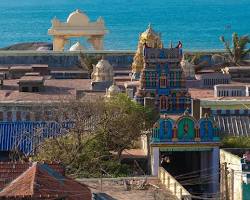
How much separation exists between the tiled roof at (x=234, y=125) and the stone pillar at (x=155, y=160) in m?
3.76

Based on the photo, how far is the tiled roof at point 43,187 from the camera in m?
21.2

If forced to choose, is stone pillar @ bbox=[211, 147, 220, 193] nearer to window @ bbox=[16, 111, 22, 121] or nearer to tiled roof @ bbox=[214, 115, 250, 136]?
tiled roof @ bbox=[214, 115, 250, 136]

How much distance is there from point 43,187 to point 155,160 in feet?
37.5

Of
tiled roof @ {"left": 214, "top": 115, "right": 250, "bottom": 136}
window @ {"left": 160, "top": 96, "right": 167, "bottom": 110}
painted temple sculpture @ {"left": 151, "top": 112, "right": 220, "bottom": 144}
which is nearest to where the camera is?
painted temple sculpture @ {"left": 151, "top": 112, "right": 220, "bottom": 144}

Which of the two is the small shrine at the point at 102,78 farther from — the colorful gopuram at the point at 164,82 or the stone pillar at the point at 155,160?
the stone pillar at the point at 155,160

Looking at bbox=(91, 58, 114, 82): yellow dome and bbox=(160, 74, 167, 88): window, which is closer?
bbox=(160, 74, 167, 88): window

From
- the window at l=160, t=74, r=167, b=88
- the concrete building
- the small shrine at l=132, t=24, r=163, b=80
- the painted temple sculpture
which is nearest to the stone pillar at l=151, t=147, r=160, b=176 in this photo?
the painted temple sculpture

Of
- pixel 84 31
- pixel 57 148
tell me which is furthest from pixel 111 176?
pixel 84 31

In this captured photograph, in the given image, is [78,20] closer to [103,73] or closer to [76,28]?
[76,28]

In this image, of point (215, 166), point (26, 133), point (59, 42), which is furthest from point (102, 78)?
point (59, 42)

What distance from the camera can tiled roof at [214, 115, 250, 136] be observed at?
35.8 meters

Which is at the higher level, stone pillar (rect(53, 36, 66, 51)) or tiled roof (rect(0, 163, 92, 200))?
stone pillar (rect(53, 36, 66, 51))

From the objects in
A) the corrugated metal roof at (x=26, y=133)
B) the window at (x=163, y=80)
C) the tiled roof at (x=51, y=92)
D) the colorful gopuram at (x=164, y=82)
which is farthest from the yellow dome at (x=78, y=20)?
the corrugated metal roof at (x=26, y=133)

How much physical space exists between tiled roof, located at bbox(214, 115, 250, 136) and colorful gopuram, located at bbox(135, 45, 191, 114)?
463 cm
